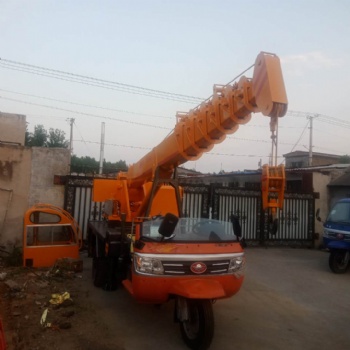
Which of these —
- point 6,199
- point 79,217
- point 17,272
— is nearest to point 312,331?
point 17,272

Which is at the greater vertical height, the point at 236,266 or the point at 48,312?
the point at 236,266

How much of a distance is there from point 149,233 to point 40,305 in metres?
2.51

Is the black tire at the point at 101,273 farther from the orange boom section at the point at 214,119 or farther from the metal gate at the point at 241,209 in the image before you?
the metal gate at the point at 241,209

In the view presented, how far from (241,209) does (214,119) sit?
29.1ft

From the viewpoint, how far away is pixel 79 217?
11461mm

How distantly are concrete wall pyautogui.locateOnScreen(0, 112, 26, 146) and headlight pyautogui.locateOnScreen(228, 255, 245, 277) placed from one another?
40.3 feet

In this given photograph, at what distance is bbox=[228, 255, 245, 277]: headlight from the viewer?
16.8 feet

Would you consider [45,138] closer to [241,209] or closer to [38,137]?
[38,137]

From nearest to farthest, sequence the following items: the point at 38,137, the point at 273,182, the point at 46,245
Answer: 1. the point at 273,182
2. the point at 46,245
3. the point at 38,137

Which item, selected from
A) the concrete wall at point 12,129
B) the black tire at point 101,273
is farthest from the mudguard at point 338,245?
the concrete wall at point 12,129

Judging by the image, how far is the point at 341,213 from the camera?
33.0ft

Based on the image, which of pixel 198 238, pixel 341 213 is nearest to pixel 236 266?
pixel 198 238

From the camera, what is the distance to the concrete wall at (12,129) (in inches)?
581

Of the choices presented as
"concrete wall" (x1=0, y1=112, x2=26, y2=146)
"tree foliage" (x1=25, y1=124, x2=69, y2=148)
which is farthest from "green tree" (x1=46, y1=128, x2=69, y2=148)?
"concrete wall" (x1=0, y1=112, x2=26, y2=146)
